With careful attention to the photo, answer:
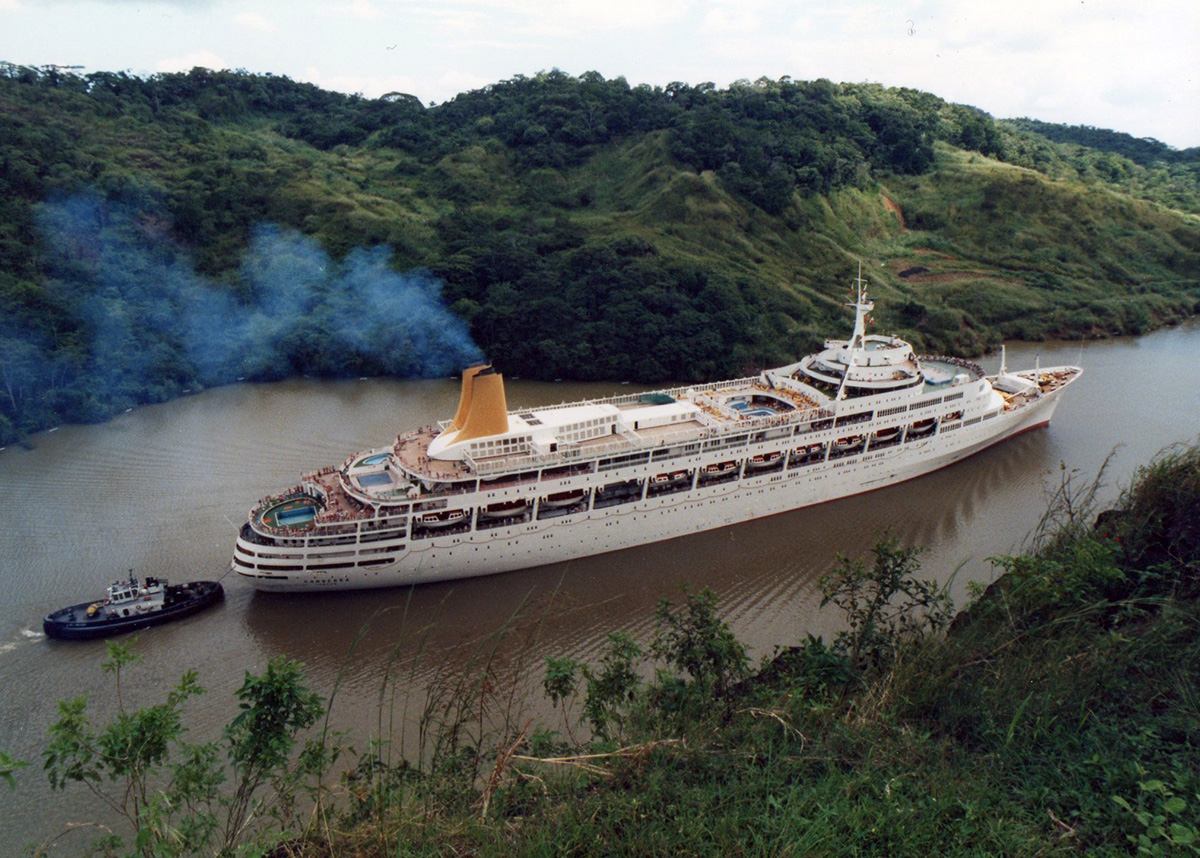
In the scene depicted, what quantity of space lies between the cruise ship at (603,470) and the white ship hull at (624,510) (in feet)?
0.10

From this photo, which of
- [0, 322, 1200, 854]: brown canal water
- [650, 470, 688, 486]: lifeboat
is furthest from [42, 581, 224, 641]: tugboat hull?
[650, 470, 688, 486]: lifeboat

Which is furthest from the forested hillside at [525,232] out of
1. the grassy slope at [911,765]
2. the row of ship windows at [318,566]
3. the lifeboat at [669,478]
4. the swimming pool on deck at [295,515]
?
the grassy slope at [911,765]

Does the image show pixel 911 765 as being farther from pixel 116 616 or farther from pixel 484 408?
pixel 116 616

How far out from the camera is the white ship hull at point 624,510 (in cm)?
1344

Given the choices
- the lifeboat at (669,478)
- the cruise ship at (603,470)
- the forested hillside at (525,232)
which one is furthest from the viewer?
the forested hillside at (525,232)

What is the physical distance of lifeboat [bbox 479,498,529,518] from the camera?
14.3 metres

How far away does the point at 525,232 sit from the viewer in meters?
32.2

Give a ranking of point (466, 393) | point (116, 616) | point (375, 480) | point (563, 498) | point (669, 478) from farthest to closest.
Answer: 1. point (669, 478)
2. point (563, 498)
3. point (466, 393)
4. point (375, 480)
5. point (116, 616)

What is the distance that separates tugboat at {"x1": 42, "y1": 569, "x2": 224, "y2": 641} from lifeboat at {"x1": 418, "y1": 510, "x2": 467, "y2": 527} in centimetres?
367

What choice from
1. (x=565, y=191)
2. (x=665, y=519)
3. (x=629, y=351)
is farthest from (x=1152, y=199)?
Answer: (x=665, y=519)

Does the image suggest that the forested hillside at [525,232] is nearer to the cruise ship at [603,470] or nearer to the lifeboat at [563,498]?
the cruise ship at [603,470]

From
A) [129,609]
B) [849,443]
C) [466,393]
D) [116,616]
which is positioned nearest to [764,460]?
[849,443]

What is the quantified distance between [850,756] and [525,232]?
2819cm

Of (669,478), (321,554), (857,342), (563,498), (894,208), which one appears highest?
(894,208)
